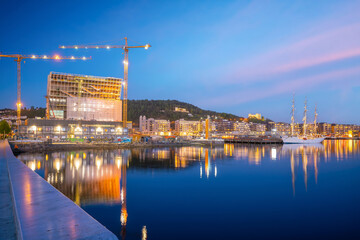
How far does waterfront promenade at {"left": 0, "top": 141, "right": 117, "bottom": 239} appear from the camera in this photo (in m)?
6.14

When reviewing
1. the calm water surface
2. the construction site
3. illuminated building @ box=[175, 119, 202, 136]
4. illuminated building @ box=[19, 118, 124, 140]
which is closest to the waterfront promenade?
the calm water surface

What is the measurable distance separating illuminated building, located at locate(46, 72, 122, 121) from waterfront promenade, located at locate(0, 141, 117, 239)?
93.8 meters

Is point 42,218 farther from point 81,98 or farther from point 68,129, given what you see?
point 81,98

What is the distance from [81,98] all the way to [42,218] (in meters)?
100

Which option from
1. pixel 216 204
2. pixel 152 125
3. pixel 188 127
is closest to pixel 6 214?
pixel 216 204

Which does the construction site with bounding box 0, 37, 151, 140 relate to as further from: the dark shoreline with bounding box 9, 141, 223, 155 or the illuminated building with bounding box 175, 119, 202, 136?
the illuminated building with bounding box 175, 119, 202, 136

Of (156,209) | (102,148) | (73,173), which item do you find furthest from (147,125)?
(156,209)

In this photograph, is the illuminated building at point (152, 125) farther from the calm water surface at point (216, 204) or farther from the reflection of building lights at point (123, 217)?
the reflection of building lights at point (123, 217)

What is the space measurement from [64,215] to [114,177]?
19984 millimetres

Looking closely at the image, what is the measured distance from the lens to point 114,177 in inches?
1056

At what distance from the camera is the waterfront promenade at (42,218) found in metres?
6.14

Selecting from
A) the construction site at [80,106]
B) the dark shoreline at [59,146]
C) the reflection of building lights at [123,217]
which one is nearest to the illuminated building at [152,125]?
the construction site at [80,106]

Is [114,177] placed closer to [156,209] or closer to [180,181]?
[180,181]

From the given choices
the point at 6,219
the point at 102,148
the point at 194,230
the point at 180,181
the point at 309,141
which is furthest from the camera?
the point at 309,141
